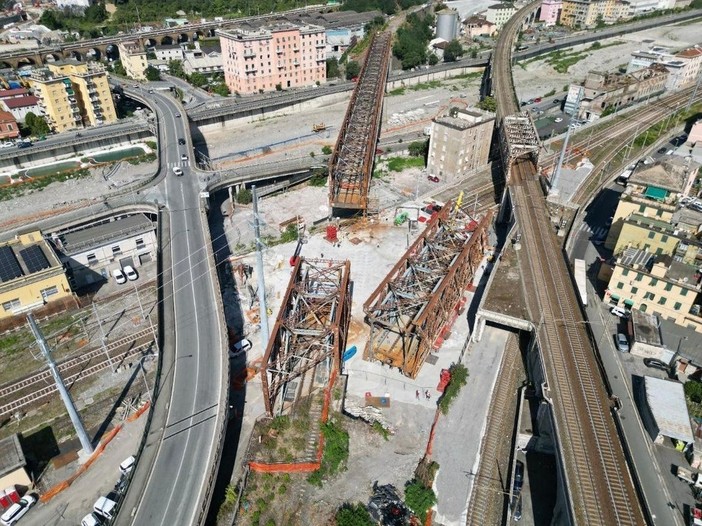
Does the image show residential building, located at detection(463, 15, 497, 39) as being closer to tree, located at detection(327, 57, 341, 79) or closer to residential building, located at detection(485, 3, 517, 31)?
residential building, located at detection(485, 3, 517, 31)

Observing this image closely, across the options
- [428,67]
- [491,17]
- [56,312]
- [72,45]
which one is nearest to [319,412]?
[56,312]

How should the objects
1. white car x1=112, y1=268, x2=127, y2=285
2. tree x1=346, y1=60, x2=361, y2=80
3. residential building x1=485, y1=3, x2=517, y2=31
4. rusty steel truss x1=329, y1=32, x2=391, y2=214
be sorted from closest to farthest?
white car x1=112, y1=268, x2=127, y2=285 < rusty steel truss x1=329, y1=32, x2=391, y2=214 < tree x1=346, y1=60, x2=361, y2=80 < residential building x1=485, y1=3, x2=517, y2=31

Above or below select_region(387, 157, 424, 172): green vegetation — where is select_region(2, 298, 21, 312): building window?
below

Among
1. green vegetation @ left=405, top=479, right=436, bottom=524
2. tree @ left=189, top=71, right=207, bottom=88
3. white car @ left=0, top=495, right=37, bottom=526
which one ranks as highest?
tree @ left=189, top=71, right=207, bottom=88

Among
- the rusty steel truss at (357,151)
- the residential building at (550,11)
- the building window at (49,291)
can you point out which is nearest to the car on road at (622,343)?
the rusty steel truss at (357,151)

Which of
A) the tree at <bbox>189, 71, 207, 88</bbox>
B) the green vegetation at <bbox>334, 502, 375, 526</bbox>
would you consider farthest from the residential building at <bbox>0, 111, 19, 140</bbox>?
the green vegetation at <bbox>334, 502, 375, 526</bbox>

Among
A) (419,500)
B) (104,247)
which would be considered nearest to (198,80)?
(104,247)

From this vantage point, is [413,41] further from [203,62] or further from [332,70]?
[203,62]
